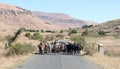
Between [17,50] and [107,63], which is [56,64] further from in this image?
[17,50]

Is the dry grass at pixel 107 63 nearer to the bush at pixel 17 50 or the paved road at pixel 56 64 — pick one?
the paved road at pixel 56 64

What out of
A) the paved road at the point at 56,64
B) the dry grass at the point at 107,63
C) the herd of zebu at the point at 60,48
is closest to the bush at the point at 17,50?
the herd of zebu at the point at 60,48

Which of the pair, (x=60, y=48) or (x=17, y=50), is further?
(x=60, y=48)

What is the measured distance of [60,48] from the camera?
145ft

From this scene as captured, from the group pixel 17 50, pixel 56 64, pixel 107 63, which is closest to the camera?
pixel 56 64

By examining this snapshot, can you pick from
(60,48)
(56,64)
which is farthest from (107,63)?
(60,48)

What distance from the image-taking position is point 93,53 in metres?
40.2

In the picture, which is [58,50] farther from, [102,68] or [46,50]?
[102,68]

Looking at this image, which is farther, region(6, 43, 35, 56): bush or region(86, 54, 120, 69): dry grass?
region(6, 43, 35, 56): bush

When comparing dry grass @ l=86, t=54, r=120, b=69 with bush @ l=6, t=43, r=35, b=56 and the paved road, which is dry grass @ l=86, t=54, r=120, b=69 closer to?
the paved road

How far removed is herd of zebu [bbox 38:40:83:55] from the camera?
42191 mm

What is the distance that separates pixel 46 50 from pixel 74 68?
2042cm

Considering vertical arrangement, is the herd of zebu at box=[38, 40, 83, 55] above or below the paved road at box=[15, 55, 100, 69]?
below

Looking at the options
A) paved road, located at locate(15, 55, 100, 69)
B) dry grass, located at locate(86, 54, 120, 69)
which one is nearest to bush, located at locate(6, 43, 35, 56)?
dry grass, located at locate(86, 54, 120, 69)
